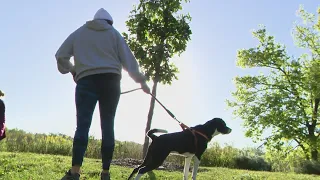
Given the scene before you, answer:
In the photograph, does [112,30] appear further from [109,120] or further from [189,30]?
[189,30]

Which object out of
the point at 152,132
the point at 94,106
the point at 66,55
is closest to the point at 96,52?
the point at 66,55

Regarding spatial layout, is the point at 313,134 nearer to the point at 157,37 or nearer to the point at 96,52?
the point at 157,37

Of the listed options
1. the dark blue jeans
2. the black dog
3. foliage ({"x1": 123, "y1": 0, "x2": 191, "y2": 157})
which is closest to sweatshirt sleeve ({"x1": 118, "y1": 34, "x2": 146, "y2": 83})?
the dark blue jeans

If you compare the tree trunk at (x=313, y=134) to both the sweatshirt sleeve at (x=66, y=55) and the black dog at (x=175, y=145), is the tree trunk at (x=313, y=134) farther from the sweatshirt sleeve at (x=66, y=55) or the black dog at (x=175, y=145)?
the sweatshirt sleeve at (x=66, y=55)

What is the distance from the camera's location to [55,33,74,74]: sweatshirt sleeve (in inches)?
201

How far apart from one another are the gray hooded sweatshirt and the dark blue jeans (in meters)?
0.11

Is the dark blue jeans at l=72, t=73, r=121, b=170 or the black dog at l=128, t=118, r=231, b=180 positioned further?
the black dog at l=128, t=118, r=231, b=180

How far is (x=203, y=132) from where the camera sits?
21.4 ft

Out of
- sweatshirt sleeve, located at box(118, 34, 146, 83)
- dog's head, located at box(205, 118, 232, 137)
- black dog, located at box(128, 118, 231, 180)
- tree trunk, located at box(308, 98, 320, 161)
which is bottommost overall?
black dog, located at box(128, 118, 231, 180)

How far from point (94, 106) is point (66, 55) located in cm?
77

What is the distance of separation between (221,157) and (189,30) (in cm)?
743

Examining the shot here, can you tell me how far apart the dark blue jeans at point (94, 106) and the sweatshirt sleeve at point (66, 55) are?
0.38 m

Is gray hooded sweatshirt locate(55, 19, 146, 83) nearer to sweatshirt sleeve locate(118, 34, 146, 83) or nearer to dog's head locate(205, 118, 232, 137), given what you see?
sweatshirt sleeve locate(118, 34, 146, 83)

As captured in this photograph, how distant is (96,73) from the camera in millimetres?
4781
